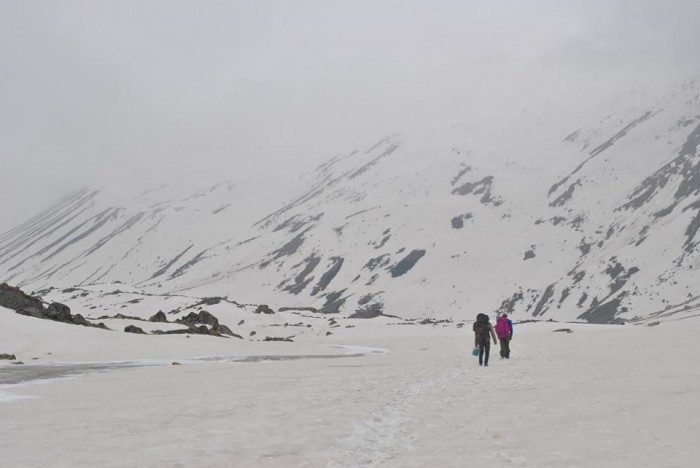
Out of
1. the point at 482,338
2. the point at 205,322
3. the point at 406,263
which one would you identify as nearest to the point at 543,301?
Answer: the point at 406,263

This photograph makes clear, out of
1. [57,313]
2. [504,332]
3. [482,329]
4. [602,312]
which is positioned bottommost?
[57,313]

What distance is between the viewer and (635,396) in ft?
36.1

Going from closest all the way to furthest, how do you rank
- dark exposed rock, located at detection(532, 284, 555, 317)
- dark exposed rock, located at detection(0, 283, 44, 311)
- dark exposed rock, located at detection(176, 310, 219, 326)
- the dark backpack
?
the dark backpack < dark exposed rock, located at detection(0, 283, 44, 311) < dark exposed rock, located at detection(176, 310, 219, 326) < dark exposed rock, located at detection(532, 284, 555, 317)

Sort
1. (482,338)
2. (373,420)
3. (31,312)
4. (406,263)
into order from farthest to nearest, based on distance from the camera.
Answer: (406,263)
(31,312)
(482,338)
(373,420)

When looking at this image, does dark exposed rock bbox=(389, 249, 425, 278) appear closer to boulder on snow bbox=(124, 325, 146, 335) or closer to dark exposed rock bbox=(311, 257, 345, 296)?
dark exposed rock bbox=(311, 257, 345, 296)

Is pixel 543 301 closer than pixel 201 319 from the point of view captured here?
No

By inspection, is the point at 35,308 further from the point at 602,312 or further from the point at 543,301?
the point at 543,301

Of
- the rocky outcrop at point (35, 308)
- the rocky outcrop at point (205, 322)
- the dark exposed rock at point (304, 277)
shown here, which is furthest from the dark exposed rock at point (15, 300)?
the dark exposed rock at point (304, 277)

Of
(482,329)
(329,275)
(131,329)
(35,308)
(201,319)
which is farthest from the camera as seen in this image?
(329,275)

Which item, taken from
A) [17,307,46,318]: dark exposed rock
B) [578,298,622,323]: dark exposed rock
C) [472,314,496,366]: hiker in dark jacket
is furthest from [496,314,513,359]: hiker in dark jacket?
[578,298,622,323]: dark exposed rock

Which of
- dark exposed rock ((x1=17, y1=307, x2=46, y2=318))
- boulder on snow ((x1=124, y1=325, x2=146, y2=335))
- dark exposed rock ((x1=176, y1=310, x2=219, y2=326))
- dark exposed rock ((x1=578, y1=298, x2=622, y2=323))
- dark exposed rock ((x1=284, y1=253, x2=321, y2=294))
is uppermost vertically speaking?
dark exposed rock ((x1=284, y1=253, x2=321, y2=294))

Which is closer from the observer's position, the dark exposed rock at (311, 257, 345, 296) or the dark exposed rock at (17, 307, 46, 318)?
the dark exposed rock at (17, 307, 46, 318)

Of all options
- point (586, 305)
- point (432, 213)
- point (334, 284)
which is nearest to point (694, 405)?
point (586, 305)

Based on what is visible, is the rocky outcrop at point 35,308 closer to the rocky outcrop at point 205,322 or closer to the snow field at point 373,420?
the rocky outcrop at point 205,322
